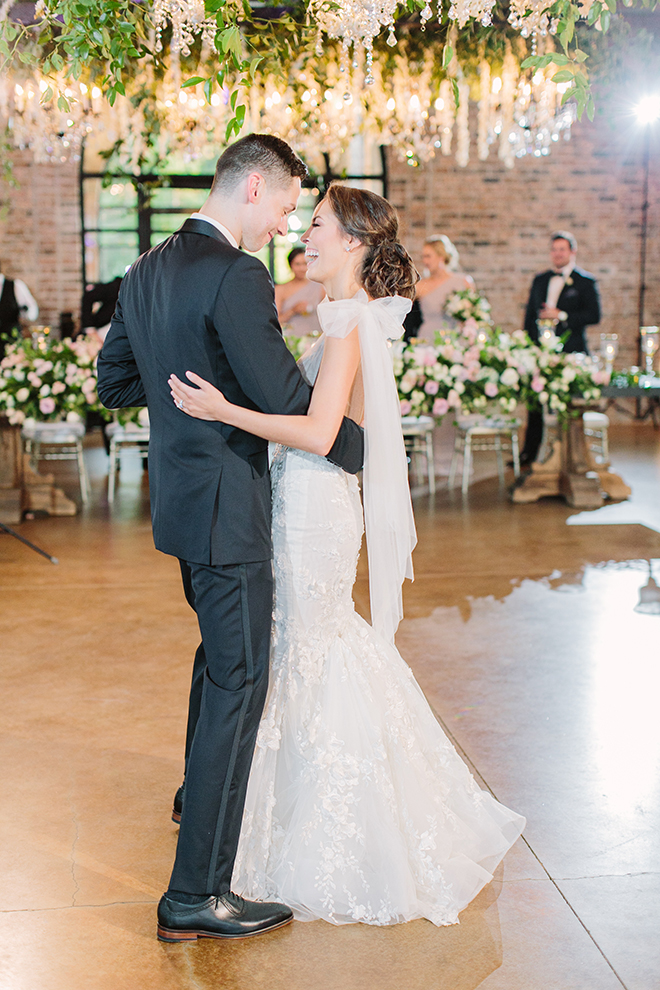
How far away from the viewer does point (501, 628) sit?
14.4ft

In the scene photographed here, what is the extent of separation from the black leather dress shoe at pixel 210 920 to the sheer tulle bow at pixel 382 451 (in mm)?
720

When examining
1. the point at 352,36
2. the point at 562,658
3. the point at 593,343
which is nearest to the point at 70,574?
the point at 562,658

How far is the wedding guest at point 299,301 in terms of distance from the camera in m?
7.97

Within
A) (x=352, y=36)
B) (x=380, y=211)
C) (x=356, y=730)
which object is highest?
(x=352, y=36)

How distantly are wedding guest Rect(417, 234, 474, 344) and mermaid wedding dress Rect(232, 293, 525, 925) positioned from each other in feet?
18.5

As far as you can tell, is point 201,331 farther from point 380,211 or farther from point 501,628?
point 501,628

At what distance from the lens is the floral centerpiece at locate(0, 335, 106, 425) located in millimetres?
6730

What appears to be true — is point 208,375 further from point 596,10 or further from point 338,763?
point 596,10

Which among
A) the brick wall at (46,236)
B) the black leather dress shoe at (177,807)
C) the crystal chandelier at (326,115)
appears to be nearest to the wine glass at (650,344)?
the crystal chandelier at (326,115)

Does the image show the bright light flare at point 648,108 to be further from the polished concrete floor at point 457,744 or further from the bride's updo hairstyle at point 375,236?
the bride's updo hairstyle at point 375,236

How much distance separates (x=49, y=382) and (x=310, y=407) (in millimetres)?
5059

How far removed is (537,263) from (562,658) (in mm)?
9111

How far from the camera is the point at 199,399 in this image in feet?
6.58

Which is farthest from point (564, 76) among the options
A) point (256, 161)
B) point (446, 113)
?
point (446, 113)
